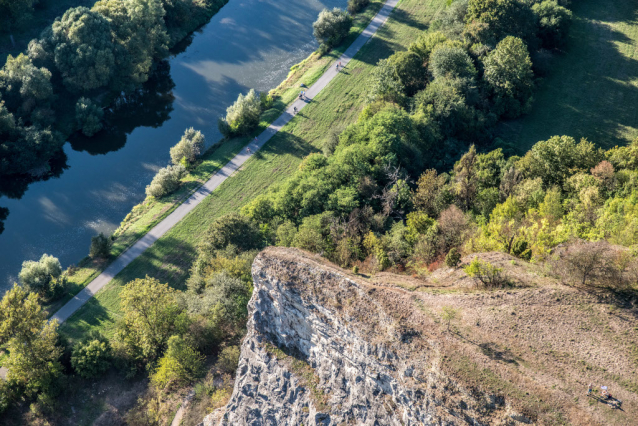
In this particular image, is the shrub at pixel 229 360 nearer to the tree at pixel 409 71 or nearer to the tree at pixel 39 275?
the tree at pixel 39 275

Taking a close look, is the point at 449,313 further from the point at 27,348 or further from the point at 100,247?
the point at 100,247

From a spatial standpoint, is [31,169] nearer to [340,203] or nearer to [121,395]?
[121,395]

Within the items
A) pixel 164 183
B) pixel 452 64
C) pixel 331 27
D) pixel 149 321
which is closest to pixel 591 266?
pixel 149 321

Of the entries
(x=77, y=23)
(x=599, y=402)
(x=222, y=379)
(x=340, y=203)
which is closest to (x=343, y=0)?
(x=77, y=23)

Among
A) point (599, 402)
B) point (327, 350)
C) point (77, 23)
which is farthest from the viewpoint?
point (77, 23)

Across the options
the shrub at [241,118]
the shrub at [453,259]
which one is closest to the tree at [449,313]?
the shrub at [453,259]

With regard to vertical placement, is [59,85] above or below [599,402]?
below
